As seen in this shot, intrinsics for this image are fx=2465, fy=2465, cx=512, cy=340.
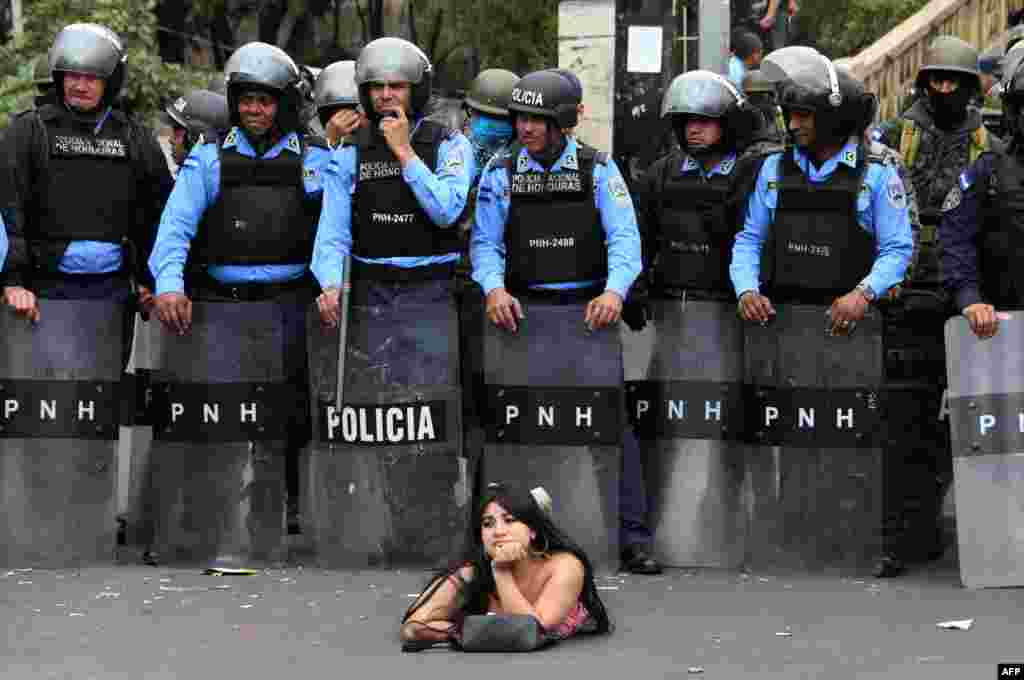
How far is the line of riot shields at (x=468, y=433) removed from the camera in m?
10.6

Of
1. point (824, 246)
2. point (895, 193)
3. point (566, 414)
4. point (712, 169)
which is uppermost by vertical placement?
point (712, 169)

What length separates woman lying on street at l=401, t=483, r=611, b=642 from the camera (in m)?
8.74

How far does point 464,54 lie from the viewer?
113 feet

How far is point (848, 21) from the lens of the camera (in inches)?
→ 1123

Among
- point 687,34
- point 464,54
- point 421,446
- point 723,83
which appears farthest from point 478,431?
point 464,54

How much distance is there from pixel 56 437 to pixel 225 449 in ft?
2.44

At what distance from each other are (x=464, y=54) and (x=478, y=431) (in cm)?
2371

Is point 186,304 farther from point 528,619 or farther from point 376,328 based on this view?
point 528,619

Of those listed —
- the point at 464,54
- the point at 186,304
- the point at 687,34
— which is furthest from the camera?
the point at 464,54

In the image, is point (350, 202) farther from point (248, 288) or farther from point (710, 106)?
point (710, 106)

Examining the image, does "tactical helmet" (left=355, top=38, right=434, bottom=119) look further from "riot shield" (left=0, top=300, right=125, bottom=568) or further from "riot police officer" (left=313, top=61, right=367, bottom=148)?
"riot shield" (left=0, top=300, right=125, bottom=568)

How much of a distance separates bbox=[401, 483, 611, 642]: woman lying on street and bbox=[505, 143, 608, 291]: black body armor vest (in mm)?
1979

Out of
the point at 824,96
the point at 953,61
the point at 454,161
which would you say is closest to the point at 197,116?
the point at 454,161

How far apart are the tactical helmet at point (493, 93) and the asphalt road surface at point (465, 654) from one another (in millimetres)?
2441
